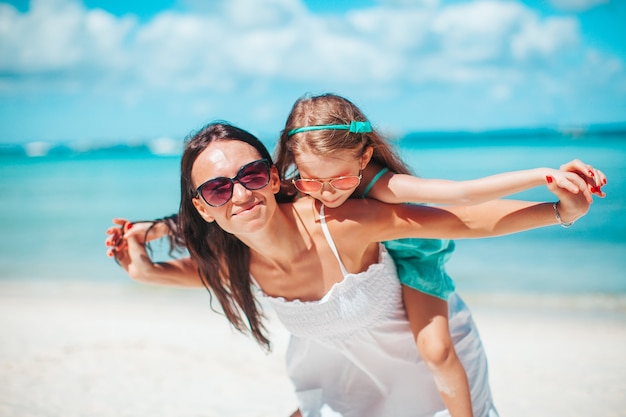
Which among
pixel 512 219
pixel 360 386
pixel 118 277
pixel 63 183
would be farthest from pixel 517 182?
pixel 63 183

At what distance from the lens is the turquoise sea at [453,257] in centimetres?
916

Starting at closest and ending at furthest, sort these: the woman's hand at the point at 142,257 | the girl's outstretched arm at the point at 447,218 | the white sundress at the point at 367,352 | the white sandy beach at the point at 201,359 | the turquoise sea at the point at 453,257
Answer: the girl's outstretched arm at the point at 447,218
the white sundress at the point at 367,352
the woman's hand at the point at 142,257
the white sandy beach at the point at 201,359
the turquoise sea at the point at 453,257

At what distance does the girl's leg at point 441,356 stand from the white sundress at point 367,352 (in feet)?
0.53

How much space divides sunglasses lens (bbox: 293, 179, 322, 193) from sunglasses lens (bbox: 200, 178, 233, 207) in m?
0.34

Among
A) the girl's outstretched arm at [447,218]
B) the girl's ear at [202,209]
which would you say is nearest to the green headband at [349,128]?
the girl's outstretched arm at [447,218]

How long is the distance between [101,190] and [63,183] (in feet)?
12.2

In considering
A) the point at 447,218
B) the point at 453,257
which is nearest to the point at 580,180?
the point at 447,218

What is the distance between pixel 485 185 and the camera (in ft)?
8.36

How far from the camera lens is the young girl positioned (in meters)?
2.86

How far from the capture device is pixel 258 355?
654cm

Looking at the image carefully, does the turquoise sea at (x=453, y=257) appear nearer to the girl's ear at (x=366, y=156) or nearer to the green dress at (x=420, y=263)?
the girl's ear at (x=366, y=156)

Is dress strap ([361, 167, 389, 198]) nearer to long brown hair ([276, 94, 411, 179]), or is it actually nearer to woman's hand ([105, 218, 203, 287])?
long brown hair ([276, 94, 411, 179])

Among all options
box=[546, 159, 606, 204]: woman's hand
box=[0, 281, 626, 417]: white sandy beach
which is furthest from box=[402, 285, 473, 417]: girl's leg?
box=[0, 281, 626, 417]: white sandy beach

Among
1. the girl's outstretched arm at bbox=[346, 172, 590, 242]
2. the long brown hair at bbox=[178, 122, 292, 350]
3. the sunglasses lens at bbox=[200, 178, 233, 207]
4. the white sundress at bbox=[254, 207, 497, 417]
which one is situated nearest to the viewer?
the girl's outstretched arm at bbox=[346, 172, 590, 242]
